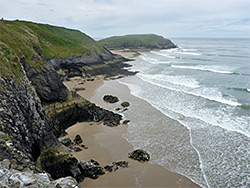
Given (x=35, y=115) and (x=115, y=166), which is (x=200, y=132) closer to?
(x=115, y=166)

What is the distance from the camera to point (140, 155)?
16.3 m

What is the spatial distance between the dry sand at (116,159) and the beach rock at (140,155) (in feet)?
1.43

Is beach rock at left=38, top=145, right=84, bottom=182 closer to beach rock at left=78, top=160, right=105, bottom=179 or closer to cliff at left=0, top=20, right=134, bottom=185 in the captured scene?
cliff at left=0, top=20, right=134, bottom=185

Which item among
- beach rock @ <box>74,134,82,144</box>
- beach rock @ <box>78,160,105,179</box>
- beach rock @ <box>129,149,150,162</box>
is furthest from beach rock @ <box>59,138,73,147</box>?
beach rock @ <box>129,149,150,162</box>

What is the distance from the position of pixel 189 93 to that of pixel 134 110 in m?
12.4

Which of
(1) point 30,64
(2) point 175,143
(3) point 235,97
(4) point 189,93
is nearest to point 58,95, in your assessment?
(1) point 30,64

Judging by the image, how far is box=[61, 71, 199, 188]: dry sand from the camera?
13500mm

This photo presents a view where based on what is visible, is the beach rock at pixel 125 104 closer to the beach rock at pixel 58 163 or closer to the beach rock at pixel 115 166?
the beach rock at pixel 115 166

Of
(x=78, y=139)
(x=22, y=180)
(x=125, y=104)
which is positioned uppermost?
(x=22, y=180)

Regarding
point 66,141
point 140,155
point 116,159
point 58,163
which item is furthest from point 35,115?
point 140,155

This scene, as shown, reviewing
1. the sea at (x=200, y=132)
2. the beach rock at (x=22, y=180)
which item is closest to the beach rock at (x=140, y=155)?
the sea at (x=200, y=132)

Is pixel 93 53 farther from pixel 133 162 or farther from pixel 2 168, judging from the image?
pixel 2 168

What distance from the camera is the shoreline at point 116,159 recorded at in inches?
531

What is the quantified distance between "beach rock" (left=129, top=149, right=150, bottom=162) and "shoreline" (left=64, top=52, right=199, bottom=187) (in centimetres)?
43
